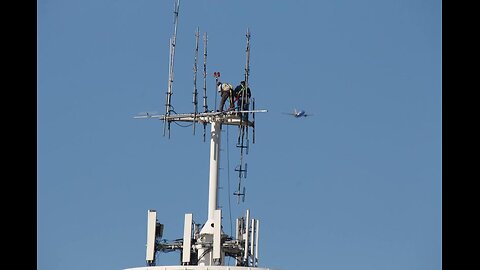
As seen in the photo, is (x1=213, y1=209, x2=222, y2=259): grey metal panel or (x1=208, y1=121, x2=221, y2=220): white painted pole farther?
(x1=208, y1=121, x2=221, y2=220): white painted pole

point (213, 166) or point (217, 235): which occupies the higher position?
point (213, 166)

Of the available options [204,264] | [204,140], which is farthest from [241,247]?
[204,140]

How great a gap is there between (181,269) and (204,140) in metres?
7.84

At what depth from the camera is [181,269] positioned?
51781 mm

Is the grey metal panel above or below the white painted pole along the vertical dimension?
below

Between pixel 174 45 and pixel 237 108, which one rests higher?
pixel 174 45

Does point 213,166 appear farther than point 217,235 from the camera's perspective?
Yes

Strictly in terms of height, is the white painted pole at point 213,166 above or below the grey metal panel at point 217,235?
above

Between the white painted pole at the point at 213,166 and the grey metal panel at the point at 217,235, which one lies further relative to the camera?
the white painted pole at the point at 213,166
